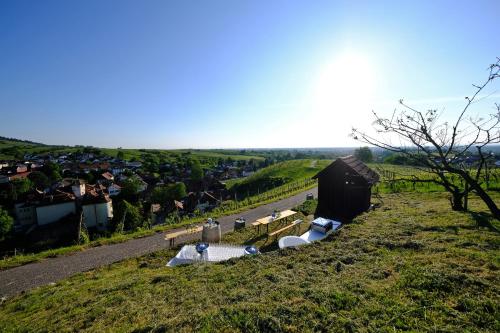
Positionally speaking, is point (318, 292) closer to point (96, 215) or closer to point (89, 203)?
point (96, 215)

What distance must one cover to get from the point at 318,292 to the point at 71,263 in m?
12.9

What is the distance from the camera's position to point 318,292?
5.00m

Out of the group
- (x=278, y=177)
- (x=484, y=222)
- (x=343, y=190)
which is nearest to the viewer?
(x=484, y=222)

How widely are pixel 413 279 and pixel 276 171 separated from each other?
205 feet

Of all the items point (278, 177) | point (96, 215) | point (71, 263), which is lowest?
point (96, 215)

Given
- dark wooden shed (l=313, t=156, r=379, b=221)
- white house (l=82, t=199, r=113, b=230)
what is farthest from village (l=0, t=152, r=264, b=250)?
dark wooden shed (l=313, t=156, r=379, b=221)

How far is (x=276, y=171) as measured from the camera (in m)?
67.7

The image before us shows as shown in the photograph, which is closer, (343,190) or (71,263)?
(71,263)

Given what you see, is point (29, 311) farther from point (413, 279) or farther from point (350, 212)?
point (350, 212)

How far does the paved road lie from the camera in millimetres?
10247

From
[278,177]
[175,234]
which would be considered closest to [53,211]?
[175,234]

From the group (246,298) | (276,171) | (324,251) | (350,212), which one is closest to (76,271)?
(246,298)

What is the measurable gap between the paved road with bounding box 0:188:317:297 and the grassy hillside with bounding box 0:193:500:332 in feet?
4.60

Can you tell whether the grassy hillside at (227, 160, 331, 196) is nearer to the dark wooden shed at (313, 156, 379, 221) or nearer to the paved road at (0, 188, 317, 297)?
the dark wooden shed at (313, 156, 379, 221)
